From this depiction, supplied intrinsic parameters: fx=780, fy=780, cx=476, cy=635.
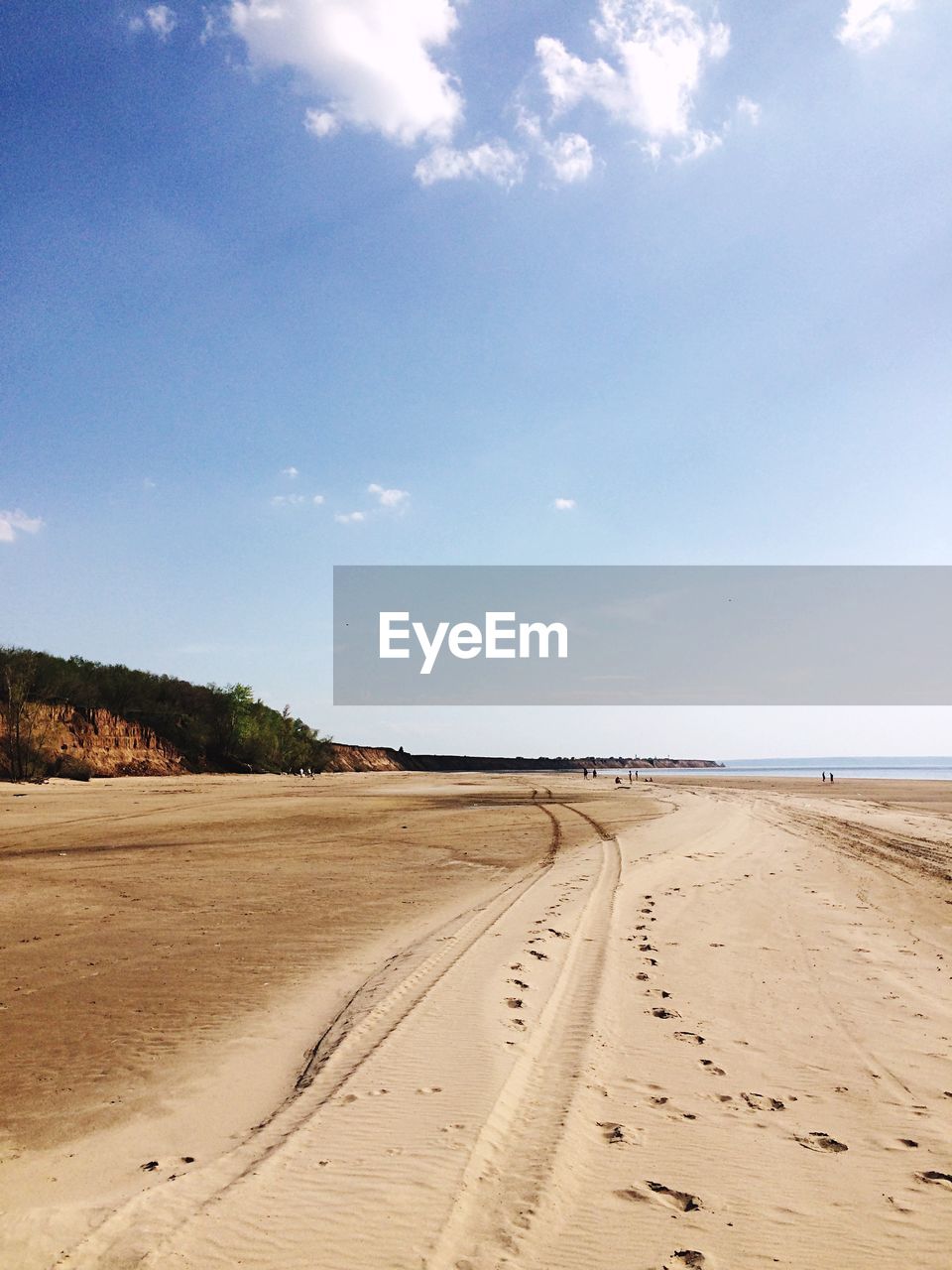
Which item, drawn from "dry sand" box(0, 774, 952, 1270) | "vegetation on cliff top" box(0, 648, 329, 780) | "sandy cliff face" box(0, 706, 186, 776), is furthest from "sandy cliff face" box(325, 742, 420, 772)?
"dry sand" box(0, 774, 952, 1270)

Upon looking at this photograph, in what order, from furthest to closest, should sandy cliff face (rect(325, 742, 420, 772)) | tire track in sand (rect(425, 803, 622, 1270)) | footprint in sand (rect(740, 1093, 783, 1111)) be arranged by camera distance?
sandy cliff face (rect(325, 742, 420, 772)), footprint in sand (rect(740, 1093, 783, 1111)), tire track in sand (rect(425, 803, 622, 1270))

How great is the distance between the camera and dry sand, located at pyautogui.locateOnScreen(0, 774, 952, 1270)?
11.3ft

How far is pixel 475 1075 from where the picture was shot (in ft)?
16.5

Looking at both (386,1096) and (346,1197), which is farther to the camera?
(386,1096)

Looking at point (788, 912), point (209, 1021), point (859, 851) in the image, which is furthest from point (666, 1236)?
point (859, 851)

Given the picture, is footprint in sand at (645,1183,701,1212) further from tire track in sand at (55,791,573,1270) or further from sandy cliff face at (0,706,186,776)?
sandy cliff face at (0,706,186,776)

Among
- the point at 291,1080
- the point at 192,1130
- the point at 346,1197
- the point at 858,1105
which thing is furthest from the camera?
the point at 291,1080

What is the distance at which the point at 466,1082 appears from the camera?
194 inches

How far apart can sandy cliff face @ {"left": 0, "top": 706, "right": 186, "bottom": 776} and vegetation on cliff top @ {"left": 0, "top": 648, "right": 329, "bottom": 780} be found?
79 cm

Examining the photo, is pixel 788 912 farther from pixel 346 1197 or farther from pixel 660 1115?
pixel 346 1197

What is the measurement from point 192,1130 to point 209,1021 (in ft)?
6.20

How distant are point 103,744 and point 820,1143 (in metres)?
49.6

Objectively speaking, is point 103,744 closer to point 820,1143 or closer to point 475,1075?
point 475,1075

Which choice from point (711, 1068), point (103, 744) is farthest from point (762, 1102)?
point (103, 744)
